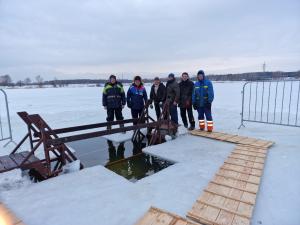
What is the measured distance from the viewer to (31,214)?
2.59 m

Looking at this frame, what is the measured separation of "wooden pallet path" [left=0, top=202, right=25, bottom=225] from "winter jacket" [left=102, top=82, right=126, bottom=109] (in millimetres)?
3823

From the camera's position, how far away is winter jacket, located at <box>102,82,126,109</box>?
20.1 ft

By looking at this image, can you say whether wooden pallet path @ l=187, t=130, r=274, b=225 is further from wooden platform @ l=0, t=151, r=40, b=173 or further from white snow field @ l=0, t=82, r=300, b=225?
wooden platform @ l=0, t=151, r=40, b=173

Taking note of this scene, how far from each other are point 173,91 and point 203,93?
83 cm

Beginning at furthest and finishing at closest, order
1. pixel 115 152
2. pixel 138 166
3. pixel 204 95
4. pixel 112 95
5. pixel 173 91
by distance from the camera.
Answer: pixel 173 91 < pixel 112 95 < pixel 204 95 < pixel 115 152 < pixel 138 166

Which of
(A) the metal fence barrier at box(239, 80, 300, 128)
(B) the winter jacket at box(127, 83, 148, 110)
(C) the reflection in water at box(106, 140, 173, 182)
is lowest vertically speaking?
(C) the reflection in water at box(106, 140, 173, 182)

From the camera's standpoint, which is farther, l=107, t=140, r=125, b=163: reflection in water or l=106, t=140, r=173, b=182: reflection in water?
l=107, t=140, r=125, b=163: reflection in water

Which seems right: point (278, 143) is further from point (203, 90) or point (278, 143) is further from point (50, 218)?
point (50, 218)

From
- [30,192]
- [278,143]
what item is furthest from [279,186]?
[30,192]

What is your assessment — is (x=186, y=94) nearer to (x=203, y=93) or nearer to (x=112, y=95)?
(x=203, y=93)

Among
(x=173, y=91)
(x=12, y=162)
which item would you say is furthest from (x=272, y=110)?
(x=12, y=162)

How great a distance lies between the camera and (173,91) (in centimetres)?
629

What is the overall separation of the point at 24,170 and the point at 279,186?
388 cm

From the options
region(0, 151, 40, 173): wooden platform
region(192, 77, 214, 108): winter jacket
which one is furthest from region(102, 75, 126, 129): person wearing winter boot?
region(0, 151, 40, 173): wooden platform
